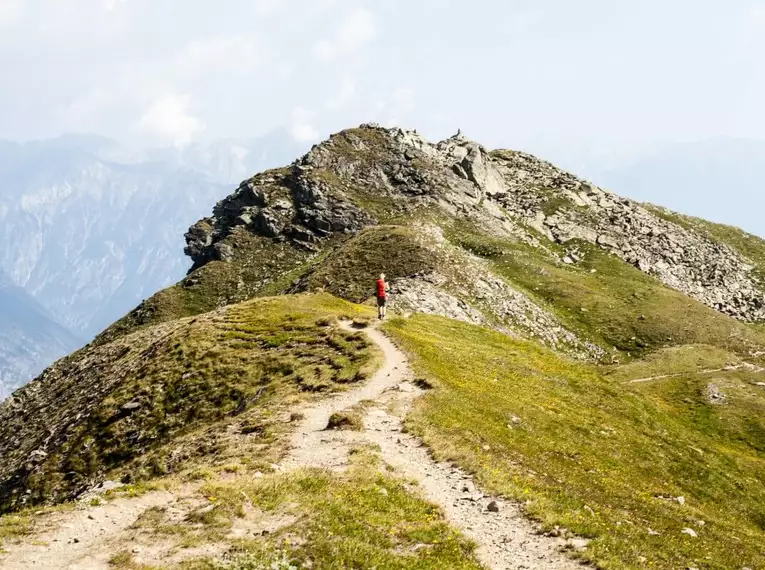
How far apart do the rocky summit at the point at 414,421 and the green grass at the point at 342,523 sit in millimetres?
96

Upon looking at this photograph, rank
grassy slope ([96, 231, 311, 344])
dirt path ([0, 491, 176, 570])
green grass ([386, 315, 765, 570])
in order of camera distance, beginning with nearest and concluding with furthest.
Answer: dirt path ([0, 491, 176, 570]), green grass ([386, 315, 765, 570]), grassy slope ([96, 231, 311, 344])

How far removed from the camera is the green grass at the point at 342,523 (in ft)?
48.1

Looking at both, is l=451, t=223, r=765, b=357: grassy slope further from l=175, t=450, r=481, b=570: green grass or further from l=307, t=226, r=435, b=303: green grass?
l=175, t=450, r=481, b=570: green grass

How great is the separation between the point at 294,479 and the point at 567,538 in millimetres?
9772

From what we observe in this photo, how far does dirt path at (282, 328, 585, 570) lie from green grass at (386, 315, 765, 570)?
83 centimetres

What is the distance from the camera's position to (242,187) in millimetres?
142625

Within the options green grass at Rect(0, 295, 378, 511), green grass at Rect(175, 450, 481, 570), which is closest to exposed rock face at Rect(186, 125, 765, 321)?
green grass at Rect(0, 295, 378, 511)

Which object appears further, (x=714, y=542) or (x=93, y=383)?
(x=93, y=383)

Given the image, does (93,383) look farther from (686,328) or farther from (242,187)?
(242,187)

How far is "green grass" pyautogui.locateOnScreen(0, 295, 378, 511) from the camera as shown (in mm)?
29219

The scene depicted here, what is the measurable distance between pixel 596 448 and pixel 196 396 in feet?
91.3

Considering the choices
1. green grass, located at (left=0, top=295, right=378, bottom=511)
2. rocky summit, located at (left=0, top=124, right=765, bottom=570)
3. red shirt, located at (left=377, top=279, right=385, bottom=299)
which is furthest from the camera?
red shirt, located at (left=377, top=279, right=385, bottom=299)

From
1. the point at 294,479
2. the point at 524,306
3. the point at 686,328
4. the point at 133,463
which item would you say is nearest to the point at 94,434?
the point at 133,463

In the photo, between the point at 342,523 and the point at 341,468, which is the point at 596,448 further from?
the point at 342,523
